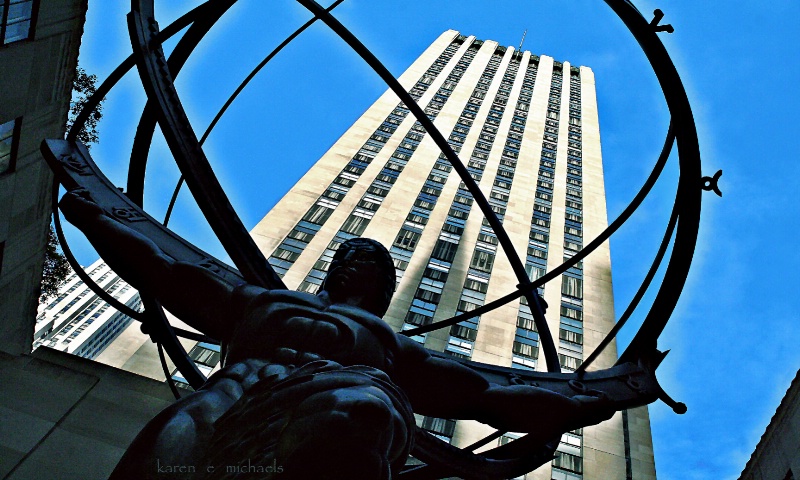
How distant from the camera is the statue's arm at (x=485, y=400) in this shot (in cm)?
444

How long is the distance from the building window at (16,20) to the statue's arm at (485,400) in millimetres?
8142

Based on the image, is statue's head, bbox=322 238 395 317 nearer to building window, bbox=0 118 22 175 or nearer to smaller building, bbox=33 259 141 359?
building window, bbox=0 118 22 175

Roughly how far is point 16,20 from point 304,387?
916 cm

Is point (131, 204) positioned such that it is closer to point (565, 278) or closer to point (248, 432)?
point (248, 432)

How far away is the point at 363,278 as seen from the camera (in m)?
4.66

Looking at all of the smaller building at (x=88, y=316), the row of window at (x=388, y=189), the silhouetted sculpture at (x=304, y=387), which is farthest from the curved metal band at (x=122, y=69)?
the smaller building at (x=88, y=316)

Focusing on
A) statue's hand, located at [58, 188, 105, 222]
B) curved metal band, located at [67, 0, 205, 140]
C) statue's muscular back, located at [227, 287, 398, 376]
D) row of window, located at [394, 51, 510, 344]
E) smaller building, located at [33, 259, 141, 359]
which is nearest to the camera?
statue's muscular back, located at [227, 287, 398, 376]

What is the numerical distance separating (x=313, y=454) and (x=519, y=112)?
187 ft

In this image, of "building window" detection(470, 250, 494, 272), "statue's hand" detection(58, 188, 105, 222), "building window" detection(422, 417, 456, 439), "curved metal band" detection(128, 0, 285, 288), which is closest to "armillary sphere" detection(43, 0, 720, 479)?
"curved metal band" detection(128, 0, 285, 288)

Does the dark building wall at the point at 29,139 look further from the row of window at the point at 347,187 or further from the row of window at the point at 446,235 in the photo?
the row of window at the point at 347,187

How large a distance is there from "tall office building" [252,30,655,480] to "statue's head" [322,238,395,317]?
15292 mm

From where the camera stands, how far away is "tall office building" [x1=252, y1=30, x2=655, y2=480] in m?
25.8

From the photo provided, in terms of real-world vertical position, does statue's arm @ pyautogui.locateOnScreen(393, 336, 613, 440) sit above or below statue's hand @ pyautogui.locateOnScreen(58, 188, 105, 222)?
below

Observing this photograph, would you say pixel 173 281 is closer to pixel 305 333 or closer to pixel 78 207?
pixel 78 207
